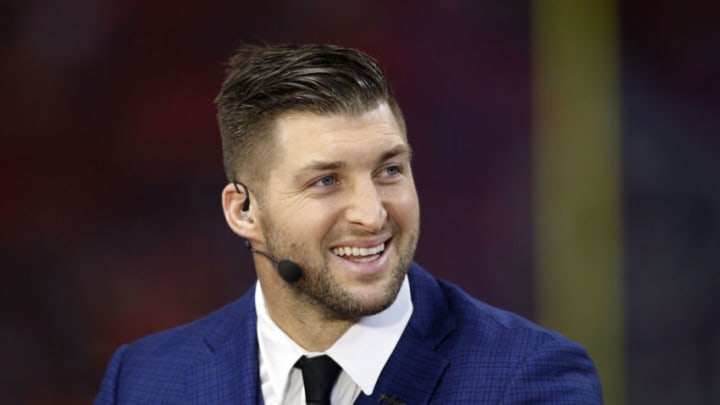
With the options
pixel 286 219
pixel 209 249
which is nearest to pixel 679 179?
pixel 209 249

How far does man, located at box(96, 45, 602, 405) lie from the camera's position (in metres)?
1.96

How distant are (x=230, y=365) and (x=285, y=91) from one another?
542 mm

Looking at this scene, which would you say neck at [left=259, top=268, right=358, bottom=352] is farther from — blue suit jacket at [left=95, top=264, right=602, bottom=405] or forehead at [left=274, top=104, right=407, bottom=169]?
forehead at [left=274, top=104, right=407, bottom=169]

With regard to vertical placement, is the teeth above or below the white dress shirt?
above

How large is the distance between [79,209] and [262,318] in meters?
1.64

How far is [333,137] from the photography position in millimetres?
1945

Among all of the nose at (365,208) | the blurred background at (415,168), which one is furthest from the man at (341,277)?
the blurred background at (415,168)

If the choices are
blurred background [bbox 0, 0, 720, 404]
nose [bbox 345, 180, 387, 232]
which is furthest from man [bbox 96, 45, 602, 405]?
blurred background [bbox 0, 0, 720, 404]

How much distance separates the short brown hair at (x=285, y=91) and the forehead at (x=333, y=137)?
0.05 ft

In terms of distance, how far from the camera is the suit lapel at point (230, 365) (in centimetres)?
212

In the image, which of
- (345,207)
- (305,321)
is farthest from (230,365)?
(345,207)

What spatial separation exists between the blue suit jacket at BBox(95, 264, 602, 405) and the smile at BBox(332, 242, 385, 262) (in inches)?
7.5

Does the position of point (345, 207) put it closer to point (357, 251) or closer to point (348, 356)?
point (357, 251)

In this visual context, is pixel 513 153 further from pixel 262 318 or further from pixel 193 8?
pixel 262 318
